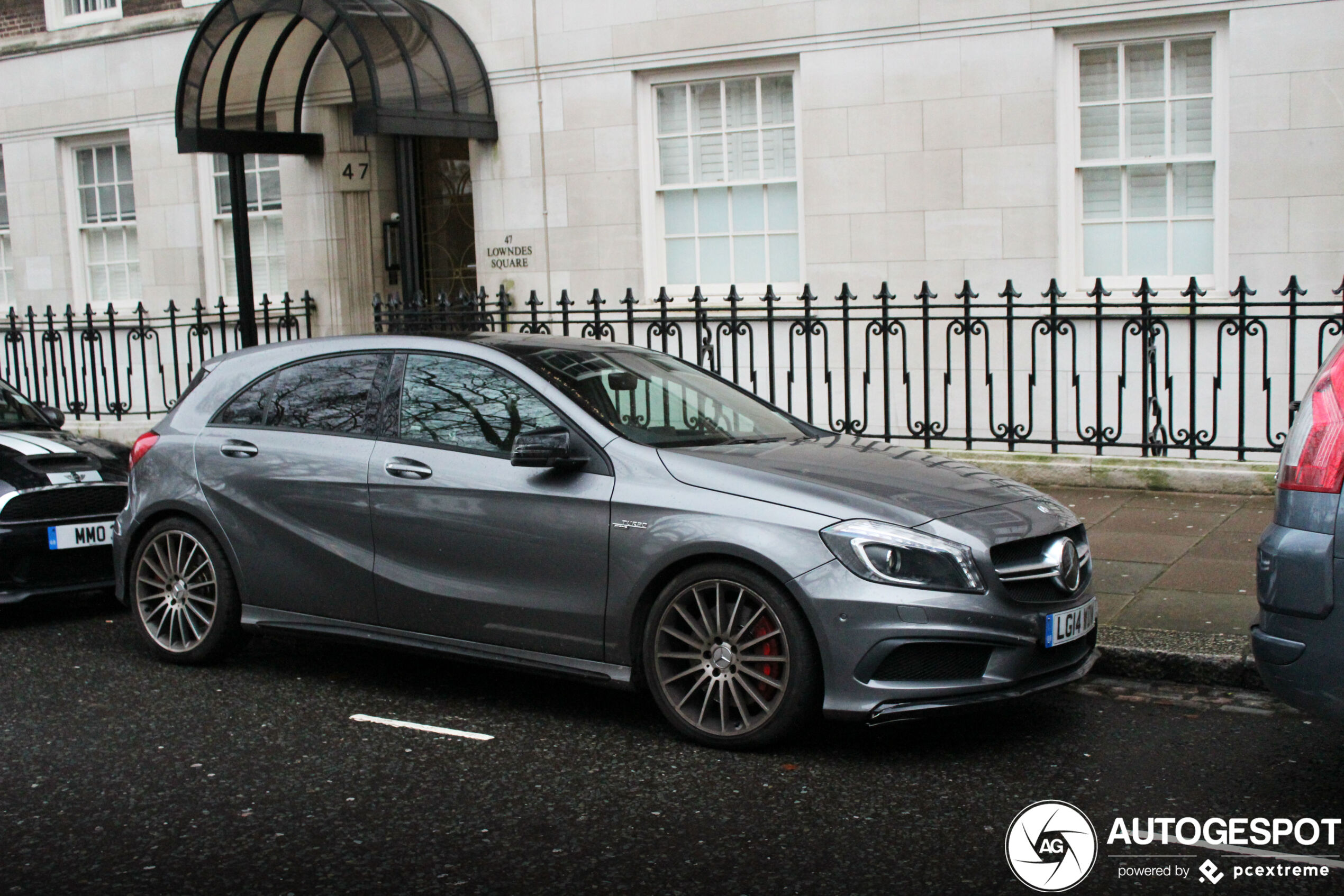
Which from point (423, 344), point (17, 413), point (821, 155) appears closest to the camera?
point (423, 344)

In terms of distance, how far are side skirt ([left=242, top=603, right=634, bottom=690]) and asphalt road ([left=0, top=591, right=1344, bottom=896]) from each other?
0.24 metres

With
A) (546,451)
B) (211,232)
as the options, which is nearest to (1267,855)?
(546,451)

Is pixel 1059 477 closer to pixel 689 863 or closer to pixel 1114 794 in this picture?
pixel 1114 794

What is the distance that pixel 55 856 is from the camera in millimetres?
4445

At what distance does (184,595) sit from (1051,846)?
4234 mm

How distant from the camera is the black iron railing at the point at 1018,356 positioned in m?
10.4

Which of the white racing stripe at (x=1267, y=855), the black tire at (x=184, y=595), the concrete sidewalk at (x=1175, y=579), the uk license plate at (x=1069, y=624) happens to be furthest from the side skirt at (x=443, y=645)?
the concrete sidewalk at (x=1175, y=579)

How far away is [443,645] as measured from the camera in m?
6.02

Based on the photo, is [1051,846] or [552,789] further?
[552,789]

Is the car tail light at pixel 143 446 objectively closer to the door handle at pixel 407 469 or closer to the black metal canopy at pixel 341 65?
the door handle at pixel 407 469

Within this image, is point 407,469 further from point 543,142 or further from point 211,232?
point 211,232

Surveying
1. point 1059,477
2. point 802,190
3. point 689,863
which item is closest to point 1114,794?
point 689,863

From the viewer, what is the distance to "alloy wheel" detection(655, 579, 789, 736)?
5262 millimetres

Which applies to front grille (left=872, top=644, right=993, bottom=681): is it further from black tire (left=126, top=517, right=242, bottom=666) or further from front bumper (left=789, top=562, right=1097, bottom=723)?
black tire (left=126, top=517, right=242, bottom=666)
